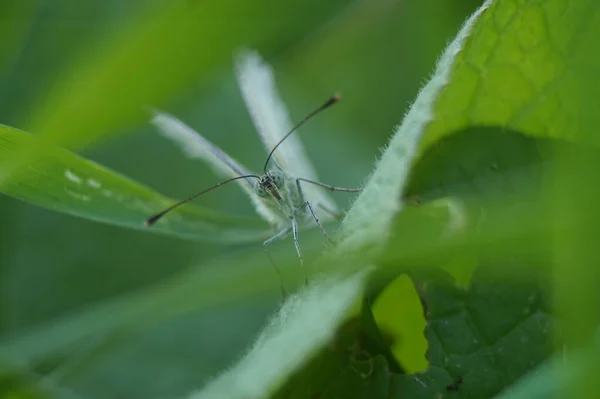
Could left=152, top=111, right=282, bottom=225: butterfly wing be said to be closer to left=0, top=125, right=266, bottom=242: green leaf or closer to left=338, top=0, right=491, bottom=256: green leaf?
left=0, top=125, right=266, bottom=242: green leaf

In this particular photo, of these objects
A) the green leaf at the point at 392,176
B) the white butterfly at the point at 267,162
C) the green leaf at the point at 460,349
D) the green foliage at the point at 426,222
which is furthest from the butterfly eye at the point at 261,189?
the green leaf at the point at 392,176

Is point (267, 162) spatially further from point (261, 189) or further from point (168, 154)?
point (168, 154)

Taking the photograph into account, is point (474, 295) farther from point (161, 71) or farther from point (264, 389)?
point (161, 71)

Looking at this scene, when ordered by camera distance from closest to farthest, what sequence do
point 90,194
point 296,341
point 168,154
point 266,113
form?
1. point 296,341
2. point 90,194
3. point 266,113
4. point 168,154

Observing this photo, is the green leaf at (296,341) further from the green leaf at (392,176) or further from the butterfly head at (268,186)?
the butterfly head at (268,186)

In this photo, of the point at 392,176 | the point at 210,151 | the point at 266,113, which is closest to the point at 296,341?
the point at 392,176

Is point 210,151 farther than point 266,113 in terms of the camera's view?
No

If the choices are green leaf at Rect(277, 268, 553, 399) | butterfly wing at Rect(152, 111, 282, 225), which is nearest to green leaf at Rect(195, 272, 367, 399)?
green leaf at Rect(277, 268, 553, 399)
